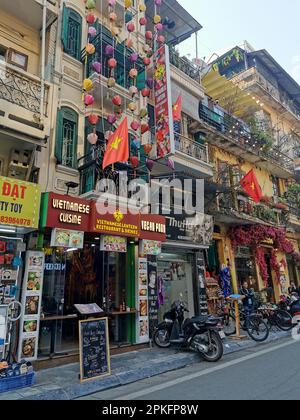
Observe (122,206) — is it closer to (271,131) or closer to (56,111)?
(56,111)

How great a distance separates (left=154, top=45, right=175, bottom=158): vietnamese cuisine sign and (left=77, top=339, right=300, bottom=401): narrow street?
6.70 m

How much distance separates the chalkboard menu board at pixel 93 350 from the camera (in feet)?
19.7

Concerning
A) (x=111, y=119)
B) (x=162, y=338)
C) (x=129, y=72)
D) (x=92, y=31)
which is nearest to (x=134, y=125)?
(x=111, y=119)

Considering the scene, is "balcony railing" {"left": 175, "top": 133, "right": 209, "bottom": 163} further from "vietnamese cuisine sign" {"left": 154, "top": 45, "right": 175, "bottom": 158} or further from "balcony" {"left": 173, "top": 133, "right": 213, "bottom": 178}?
"vietnamese cuisine sign" {"left": 154, "top": 45, "right": 175, "bottom": 158}

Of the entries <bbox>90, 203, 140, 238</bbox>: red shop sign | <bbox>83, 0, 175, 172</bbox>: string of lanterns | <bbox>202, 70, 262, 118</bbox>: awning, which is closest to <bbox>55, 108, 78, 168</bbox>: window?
<bbox>83, 0, 175, 172</bbox>: string of lanterns

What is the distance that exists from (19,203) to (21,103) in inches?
109

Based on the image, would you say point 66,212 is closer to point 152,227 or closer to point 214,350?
point 152,227

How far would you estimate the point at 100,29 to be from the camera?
10.7 metres

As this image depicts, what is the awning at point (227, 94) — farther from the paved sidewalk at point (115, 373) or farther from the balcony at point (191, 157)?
the paved sidewalk at point (115, 373)

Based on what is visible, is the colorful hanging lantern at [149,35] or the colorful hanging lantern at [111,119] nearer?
the colorful hanging lantern at [111,119]

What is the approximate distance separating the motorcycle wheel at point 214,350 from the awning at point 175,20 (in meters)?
13.5

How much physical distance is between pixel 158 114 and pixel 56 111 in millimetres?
4054

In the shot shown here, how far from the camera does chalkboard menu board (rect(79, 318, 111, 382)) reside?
600cm

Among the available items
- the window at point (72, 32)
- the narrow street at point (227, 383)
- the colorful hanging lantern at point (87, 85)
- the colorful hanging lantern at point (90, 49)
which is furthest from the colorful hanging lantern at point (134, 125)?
the narrow street at point (227, 383)
